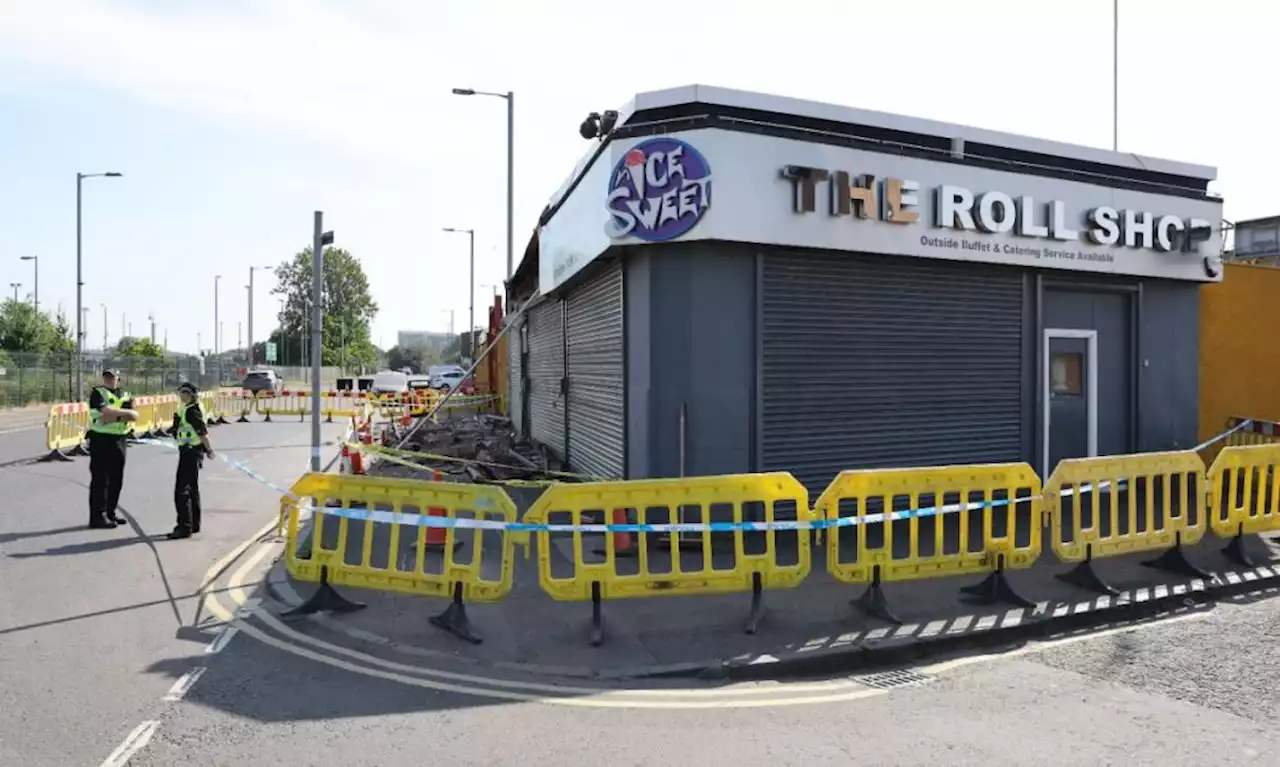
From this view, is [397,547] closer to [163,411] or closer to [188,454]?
[188,454]

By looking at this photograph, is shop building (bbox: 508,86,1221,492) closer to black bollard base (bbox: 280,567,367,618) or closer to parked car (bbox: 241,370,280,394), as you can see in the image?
black bollard base (bbox: 280,567,367,618)

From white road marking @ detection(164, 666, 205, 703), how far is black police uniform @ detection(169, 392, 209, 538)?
180 inches

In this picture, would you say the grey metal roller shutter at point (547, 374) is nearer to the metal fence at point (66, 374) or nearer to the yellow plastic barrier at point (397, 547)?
the yellow plastic barrier at point (397, 547)

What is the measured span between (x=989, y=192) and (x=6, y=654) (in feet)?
33.8

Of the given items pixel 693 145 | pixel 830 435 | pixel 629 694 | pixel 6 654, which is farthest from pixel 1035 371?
pixel 6 654

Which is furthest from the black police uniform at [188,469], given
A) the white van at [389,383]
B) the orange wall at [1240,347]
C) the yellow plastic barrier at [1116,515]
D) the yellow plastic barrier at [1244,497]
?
the white van at [389,383]

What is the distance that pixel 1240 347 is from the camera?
1453cm

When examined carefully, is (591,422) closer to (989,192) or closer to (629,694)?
(989,192)

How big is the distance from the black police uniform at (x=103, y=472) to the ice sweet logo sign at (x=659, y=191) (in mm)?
6410

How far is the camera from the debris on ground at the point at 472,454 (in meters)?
13.3

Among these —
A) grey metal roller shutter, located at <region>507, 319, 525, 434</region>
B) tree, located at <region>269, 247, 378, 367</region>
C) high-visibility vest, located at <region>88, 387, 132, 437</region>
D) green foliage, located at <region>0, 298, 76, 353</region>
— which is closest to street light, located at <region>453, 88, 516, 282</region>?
grey metal roller shutter, located at <region>507, 319, 525, 434</region>

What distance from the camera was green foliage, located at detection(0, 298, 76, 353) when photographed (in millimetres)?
50219

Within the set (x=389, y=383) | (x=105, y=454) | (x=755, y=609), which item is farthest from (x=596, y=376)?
(x=389, y=383)

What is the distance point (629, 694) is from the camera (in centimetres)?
539
